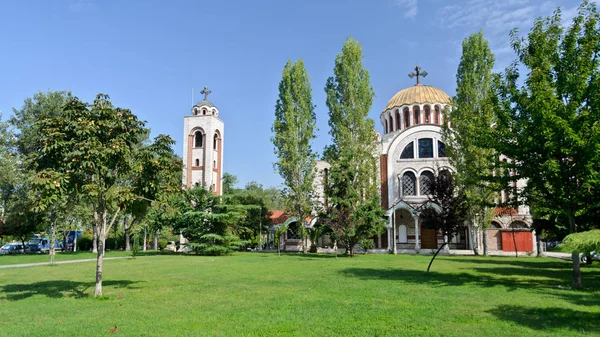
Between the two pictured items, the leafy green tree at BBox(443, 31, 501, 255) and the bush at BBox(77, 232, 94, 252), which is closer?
the leafy green tree at BBox(443, 31, 501, 255)

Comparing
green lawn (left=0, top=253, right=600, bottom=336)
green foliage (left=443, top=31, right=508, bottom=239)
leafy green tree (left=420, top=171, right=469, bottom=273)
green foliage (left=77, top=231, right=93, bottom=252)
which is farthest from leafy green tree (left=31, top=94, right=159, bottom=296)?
green foliage (left=77, top=231, right=93, bottom=252)

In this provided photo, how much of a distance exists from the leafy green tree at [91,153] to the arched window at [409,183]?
28.8 m

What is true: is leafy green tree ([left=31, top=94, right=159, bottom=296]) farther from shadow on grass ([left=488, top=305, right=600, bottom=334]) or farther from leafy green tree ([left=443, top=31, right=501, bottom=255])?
leafy green tree ([left=443, top=31, right=501, bottom=255])

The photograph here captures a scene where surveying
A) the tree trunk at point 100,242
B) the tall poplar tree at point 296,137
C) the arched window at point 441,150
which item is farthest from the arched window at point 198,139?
the tree trunk at point 100,242

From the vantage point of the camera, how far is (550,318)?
26.2ft

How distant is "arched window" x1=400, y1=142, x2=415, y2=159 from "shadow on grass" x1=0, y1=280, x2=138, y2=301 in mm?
27920

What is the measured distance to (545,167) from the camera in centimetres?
1196

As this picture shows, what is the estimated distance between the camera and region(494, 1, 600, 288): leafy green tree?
39.0 ft

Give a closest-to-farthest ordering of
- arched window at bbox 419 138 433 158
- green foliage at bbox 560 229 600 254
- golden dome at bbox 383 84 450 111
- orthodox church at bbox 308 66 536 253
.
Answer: green foliage at bbox 560 229 600 254 → orthodox church at bbox 308 66 536 253 → arched window at bbox 419 138 433 158 → golden dome at bbox 383 84 450 111

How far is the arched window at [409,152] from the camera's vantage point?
3684 centimetres

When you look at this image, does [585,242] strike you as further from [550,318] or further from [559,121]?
[559,121]

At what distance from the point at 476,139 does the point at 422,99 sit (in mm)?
25896

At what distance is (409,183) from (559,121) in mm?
25732

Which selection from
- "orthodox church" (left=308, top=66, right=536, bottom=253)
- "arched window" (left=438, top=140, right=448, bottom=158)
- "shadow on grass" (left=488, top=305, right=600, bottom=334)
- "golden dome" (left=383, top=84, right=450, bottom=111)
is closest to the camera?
"shadow on grass" (left=488, top=305, right=600, bottom=334)
